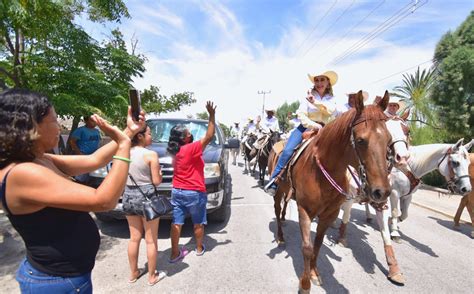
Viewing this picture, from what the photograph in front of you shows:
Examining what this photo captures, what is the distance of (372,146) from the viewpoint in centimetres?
221

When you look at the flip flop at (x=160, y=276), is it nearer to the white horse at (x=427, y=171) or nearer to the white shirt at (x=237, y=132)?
the white horse at (x=427, y=171)

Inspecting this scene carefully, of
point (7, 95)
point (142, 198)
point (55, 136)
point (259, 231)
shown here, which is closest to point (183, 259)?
point (142, 198)

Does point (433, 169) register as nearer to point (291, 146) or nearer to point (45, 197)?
point (291, 146)

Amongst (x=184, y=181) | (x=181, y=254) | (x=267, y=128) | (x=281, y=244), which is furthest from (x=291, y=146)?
(x=267, y=128)

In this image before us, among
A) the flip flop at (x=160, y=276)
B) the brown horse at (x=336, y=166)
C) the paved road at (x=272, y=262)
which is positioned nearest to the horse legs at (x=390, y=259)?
the paved road at (x=272, y=262)

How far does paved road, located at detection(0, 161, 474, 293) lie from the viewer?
3.09 metres

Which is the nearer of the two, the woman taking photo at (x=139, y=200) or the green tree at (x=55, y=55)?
the woman taking photo at (x=139, y=200)

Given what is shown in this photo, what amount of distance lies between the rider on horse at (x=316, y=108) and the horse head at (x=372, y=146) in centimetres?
143

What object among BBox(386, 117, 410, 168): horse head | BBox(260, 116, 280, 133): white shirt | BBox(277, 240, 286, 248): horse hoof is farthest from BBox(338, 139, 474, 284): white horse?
BBox(260, 116, 280, 133): white shirt

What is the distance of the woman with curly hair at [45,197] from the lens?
1.14m

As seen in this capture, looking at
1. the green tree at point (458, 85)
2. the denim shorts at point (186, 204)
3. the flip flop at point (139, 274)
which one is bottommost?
the flip flop at point (139, 274)

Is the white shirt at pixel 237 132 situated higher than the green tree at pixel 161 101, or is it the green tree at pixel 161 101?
the green tree at pixel 161 101

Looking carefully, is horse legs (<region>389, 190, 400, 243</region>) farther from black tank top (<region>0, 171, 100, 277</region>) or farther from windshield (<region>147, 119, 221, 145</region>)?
black tank top (<region>0, 171, 100, 277</region>)

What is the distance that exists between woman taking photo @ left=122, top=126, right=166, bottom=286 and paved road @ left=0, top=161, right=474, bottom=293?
0.79 feet
